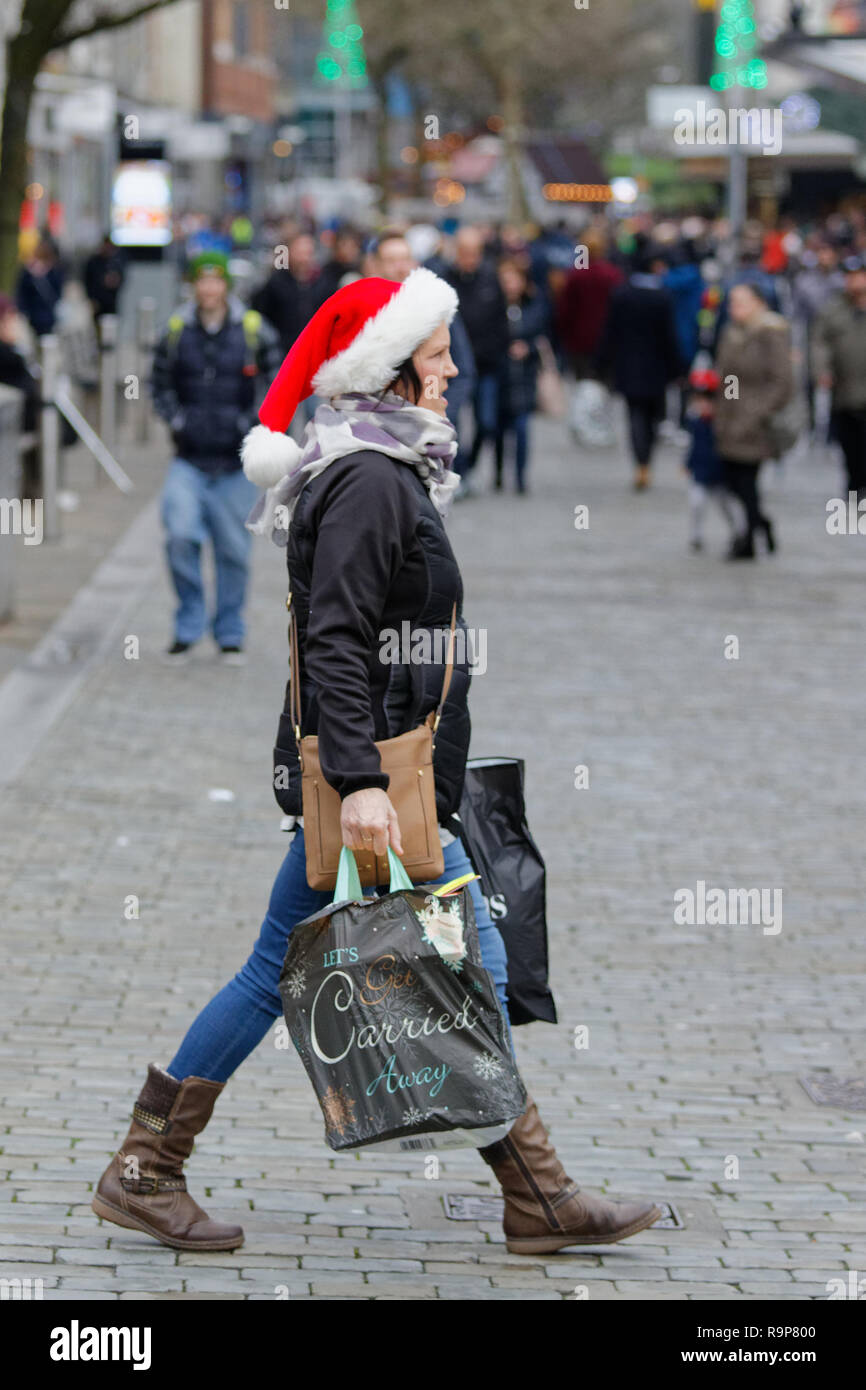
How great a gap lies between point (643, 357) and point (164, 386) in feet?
28.4

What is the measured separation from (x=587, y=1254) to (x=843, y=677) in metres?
6.86

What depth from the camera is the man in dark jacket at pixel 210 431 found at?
10789 millimetres

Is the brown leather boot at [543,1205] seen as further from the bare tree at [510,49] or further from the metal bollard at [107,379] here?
the bare tree at [510,49]

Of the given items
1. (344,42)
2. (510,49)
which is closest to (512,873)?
(510,49)

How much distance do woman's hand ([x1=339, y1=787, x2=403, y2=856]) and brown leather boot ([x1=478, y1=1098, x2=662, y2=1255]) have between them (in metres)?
0.70

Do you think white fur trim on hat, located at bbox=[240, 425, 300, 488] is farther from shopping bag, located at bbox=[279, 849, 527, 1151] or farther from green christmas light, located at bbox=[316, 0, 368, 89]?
green christmas light, located at bbox=[316, 0, 368, 89]

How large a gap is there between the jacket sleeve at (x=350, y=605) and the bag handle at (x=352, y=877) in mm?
131

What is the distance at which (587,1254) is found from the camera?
4.48 metres

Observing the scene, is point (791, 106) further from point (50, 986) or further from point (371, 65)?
point (50, 986)

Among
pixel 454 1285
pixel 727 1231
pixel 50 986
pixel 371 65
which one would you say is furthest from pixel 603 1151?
pixel 371 65

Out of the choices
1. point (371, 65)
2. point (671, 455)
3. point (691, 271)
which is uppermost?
point (371, 65)

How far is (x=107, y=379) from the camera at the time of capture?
759 inches

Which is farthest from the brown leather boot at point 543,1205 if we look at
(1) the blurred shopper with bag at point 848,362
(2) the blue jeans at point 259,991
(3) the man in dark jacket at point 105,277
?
(3) the man in dark jacket at point 105,277

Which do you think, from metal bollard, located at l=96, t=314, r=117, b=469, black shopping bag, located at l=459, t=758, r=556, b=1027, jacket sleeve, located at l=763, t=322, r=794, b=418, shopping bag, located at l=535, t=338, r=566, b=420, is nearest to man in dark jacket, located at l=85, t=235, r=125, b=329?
shopping bag, located at l=535, t=338, r=566, b=420
